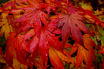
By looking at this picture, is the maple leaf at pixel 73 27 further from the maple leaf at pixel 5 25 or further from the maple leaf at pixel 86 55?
the maple leaf at pixel 5 25

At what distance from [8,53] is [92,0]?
1713 mm

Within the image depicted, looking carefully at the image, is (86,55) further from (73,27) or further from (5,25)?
(5,25)

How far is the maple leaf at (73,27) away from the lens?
55 cm

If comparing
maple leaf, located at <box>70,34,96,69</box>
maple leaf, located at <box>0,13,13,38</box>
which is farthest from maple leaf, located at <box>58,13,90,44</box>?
maple leaf, located at <box>0,13,13,38</box>

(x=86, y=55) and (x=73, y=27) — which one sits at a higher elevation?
(x=73, y=27)

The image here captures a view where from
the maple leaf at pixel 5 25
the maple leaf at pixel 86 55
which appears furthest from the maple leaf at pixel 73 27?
the maple leaf at pixel 5 25

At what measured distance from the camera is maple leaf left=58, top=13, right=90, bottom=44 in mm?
548

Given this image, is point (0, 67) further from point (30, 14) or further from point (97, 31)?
point (97, 31)

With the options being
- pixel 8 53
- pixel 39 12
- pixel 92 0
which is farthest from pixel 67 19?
pixel 92 0

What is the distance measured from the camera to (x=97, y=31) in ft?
3.09

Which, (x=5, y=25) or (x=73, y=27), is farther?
(x=5, y=25)

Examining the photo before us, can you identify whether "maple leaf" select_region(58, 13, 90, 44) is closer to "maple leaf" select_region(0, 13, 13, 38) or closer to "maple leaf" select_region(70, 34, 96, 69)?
"maple leaf" select_region(70, 34, 96, 69)

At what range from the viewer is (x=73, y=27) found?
58cm

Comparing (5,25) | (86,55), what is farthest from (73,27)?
(5,25)
